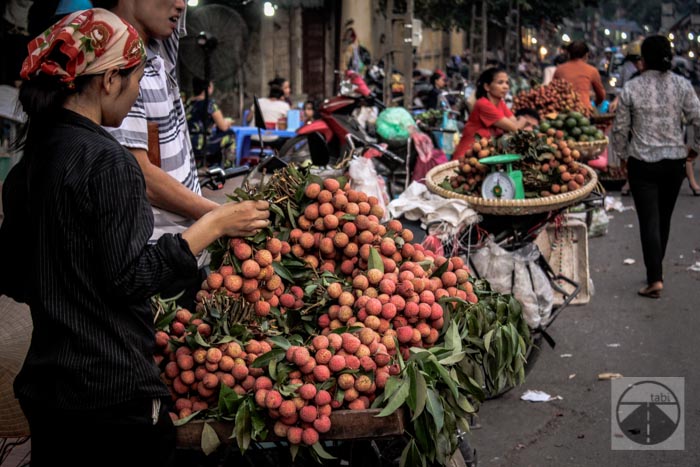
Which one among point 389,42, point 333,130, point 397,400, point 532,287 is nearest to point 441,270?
point 397,400

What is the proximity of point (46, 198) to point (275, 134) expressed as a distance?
9279 millimetres

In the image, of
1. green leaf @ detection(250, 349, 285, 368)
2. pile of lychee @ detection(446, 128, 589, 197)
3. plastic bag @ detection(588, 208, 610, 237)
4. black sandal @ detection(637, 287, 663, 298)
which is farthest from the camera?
plastic bag @ detection(588, 208, 610, 237)

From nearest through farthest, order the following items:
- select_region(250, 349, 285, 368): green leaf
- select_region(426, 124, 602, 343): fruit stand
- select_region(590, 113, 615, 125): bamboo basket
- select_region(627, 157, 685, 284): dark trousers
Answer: select_region(250, 349, 285, 368): green leaf < select_region(426, 124, 602, 343): fruit stand < select_region(627, 157, 685, 284): dark trousers < select_region(590, 113, 615, 125): bamboo basket

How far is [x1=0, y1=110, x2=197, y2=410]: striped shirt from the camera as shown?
5.96 feet

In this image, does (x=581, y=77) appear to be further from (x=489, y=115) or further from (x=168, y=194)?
(x=168, y=194)

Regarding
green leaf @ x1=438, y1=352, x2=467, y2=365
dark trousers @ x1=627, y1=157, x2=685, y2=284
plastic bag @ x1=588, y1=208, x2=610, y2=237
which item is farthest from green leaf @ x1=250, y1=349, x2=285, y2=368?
plastic bag @ x1=588, y1=208, x2=610, y2=237

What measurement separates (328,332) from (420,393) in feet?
1.38

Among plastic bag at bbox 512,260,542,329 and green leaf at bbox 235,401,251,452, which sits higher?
green leaf at bbox 235,401,251,452

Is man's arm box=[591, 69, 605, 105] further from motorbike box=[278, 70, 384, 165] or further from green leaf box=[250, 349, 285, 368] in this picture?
green leaf box=[250, 349, 285, 368]

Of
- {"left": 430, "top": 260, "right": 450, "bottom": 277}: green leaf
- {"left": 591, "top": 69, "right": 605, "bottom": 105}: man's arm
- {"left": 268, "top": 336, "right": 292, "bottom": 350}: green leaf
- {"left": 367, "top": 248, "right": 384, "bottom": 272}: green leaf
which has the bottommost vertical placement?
{"left": 268, "top": 336, "right": 292, "bottom": 350}: green leaf

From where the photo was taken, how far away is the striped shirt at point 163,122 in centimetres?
271

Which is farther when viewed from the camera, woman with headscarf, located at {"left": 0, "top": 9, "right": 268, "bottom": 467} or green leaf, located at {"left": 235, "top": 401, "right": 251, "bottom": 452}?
green leaf, located at {"left": 235, "top": 401, "right": 251, "bottom": 452}

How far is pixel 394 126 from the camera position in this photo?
840cm

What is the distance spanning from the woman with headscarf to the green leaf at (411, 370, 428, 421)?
2.38ft
